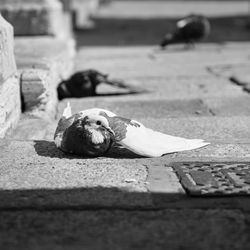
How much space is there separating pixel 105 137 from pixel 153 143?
33cm

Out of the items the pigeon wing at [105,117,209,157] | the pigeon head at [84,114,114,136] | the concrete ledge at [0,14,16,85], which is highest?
the concrete ledge at [0,14,16,85]

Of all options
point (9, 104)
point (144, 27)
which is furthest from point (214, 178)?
point (144, 27)

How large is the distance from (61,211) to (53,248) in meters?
0.44

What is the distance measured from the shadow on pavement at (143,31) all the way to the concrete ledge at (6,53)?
762 centimetres

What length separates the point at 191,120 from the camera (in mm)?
5406

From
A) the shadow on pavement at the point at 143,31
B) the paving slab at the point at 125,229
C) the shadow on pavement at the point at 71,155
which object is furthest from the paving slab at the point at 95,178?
the shadow on pavement at the point at 143,31

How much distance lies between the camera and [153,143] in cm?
424

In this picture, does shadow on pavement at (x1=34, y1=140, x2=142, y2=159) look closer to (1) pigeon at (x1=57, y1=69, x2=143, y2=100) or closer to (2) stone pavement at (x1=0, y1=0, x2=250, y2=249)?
(2) stone pavement at (x1=0, y1=0, x2=250, y2=249)

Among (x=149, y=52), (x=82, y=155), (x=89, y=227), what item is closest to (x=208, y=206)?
(x=89, y=227)

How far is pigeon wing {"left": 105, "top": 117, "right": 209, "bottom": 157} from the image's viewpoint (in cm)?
412

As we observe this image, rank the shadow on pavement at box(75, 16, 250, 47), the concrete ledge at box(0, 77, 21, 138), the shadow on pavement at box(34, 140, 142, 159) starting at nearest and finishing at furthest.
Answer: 1. the shadow on pavement at box(34, 140, 142, 159)
2. the concrete ledge at box(0, 77, 21, 138)
3. the shadow on pavement at box(75, 16, 250, 47)

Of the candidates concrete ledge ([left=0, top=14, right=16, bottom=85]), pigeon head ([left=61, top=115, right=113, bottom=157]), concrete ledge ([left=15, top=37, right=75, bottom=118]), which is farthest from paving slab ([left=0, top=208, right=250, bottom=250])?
concrete ledge ([left=15, top=37, right=75, bottom=118])

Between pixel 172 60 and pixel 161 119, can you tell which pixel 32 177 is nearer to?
pixel 161 119

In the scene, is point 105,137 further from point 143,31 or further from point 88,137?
point 143,31
